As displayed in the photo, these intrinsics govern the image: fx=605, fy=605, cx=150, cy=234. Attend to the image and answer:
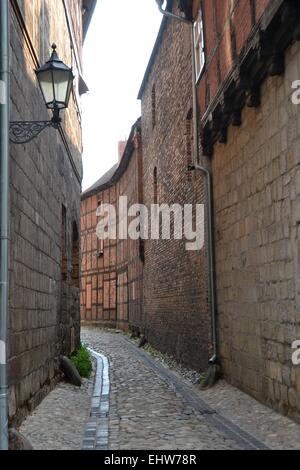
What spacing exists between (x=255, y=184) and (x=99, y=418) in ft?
11.5

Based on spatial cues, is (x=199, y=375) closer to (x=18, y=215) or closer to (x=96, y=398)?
(x=96, y=398)

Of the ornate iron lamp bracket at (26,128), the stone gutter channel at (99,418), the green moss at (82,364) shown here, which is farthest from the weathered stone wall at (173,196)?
the ornate iron lamp bracket at (26,128)

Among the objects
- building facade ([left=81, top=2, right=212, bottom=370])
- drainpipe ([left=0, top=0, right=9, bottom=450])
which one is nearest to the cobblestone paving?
drainpipe ([left=0, top=0, right=9, bottom=450])

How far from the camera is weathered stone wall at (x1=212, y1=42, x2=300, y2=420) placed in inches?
253

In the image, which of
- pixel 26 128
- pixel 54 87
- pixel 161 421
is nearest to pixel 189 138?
pixel 54 87

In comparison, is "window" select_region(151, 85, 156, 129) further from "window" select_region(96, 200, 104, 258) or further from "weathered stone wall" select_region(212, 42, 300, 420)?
"window" select_region(96, 200, 104, 258)

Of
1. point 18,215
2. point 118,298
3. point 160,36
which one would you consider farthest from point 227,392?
point 118,298

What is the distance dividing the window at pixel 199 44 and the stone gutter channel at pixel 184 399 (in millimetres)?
5500

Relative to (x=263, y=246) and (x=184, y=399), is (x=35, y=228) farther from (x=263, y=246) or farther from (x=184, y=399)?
(x=184, y=399)

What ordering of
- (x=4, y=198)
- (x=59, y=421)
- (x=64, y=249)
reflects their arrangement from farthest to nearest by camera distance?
1. (x=64, y=249)
2. (x=59, y=421)
3. (x=4, y=198)

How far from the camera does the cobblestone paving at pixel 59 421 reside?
5730 millimetres

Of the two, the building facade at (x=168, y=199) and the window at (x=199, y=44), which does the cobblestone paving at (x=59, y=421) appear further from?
the window at (x=199, y=44)

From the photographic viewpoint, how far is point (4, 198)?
5238 mm

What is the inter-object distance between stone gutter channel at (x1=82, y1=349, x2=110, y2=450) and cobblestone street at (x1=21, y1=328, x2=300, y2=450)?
0.01 meters
